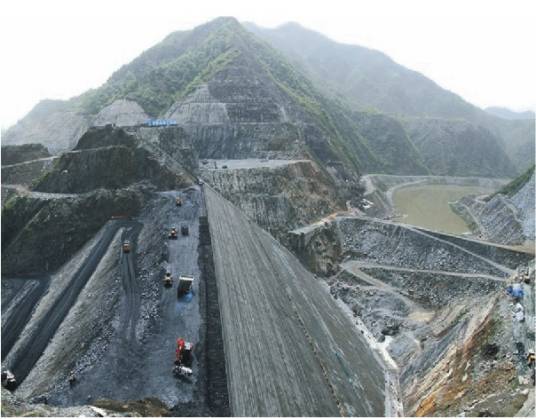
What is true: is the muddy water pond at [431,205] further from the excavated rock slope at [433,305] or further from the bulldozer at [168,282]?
the bulldozer at [168,282]

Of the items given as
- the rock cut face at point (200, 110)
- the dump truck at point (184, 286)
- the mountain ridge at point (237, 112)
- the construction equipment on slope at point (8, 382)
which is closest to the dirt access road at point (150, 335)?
the dump truck at point (184, 286)

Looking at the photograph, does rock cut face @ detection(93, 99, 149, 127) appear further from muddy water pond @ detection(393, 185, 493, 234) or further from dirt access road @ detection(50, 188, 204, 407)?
dirt access road @ detection(50, 188, 204, 407)

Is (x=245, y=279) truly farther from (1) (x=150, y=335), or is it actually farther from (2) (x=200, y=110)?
(2) (x=200, y=110)

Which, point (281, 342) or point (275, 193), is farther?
point (275, 193)

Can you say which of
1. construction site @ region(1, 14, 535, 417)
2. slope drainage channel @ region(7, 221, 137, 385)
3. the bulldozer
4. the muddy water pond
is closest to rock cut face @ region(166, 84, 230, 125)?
construction site @ region(1, 14, 535, 417)

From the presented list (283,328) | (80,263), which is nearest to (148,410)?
(283,328)

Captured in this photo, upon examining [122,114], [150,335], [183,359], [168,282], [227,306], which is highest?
[122,114]

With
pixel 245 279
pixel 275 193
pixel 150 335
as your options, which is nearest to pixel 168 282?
pixel 150 335
